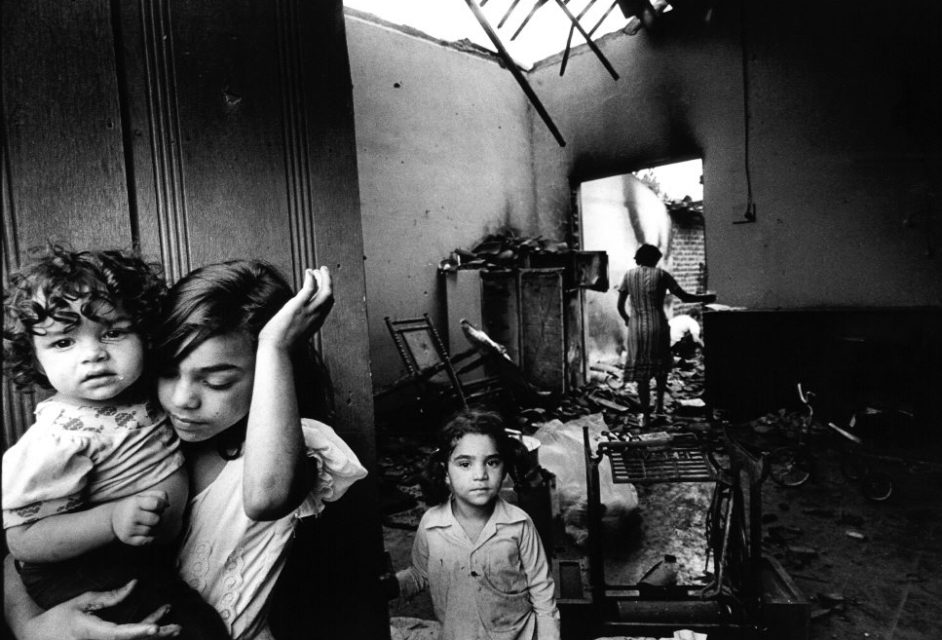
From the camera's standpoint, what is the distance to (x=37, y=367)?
3.28 ft

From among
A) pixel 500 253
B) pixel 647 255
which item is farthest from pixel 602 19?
pixel 647 255

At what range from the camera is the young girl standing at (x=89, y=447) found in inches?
35.2

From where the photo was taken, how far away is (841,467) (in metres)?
4.73

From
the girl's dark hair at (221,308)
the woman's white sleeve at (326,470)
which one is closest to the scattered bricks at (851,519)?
the woman's white sleeve at (326,470)

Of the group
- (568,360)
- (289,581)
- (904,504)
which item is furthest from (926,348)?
(289,581)

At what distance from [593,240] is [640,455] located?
8.81 metres

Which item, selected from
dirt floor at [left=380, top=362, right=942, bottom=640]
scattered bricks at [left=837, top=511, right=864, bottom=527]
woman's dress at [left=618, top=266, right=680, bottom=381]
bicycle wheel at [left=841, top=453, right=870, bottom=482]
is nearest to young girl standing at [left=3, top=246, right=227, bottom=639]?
dirt floor at [left=380, top=362, right=942, bottom=640]

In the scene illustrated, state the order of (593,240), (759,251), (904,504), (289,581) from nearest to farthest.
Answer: (289,581)
(904,504)
(759,251)
(593,240)

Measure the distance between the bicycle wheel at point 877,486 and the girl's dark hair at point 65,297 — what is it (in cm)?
538

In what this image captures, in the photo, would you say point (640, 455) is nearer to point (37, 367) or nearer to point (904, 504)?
point (37, 367)

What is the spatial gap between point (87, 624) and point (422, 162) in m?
7.76

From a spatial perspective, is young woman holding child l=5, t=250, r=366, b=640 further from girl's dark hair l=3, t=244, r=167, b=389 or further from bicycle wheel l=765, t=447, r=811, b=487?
bicycle wheel l=765, t=447, r=811, b=487

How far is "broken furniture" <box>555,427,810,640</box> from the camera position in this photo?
2.19m

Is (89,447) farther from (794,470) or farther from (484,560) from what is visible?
(794,470)
